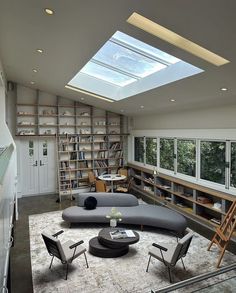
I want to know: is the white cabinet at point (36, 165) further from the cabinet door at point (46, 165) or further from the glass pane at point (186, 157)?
the glass pane at point (186, 157)

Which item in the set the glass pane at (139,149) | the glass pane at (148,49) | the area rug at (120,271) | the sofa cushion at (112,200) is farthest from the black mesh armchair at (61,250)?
the glass pane at (139,149)

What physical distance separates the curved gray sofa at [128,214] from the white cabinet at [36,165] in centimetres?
278

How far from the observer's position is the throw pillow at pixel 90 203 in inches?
239

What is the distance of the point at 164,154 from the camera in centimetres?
769

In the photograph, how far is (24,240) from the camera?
17.1 ft

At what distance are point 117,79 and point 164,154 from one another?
9.29 ft

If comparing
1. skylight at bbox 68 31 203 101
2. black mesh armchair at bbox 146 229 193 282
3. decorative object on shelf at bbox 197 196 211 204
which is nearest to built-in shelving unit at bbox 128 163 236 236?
decorative object on shelf at bbox 197 196 211 204

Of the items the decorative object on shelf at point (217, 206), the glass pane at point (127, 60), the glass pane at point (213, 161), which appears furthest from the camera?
the glass pane at point (213, 161)

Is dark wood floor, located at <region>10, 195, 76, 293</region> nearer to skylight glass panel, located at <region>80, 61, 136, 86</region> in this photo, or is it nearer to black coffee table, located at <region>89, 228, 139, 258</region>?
black coffee table, located at <region>89, 228, 139, 258</region>

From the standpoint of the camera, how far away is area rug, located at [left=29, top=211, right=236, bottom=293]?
3.63 metres

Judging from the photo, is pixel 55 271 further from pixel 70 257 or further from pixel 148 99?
pixel 148 99

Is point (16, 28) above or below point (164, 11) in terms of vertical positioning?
above

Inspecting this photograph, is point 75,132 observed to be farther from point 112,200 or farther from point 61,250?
point 61,250

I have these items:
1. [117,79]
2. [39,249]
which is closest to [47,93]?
[117,79]
